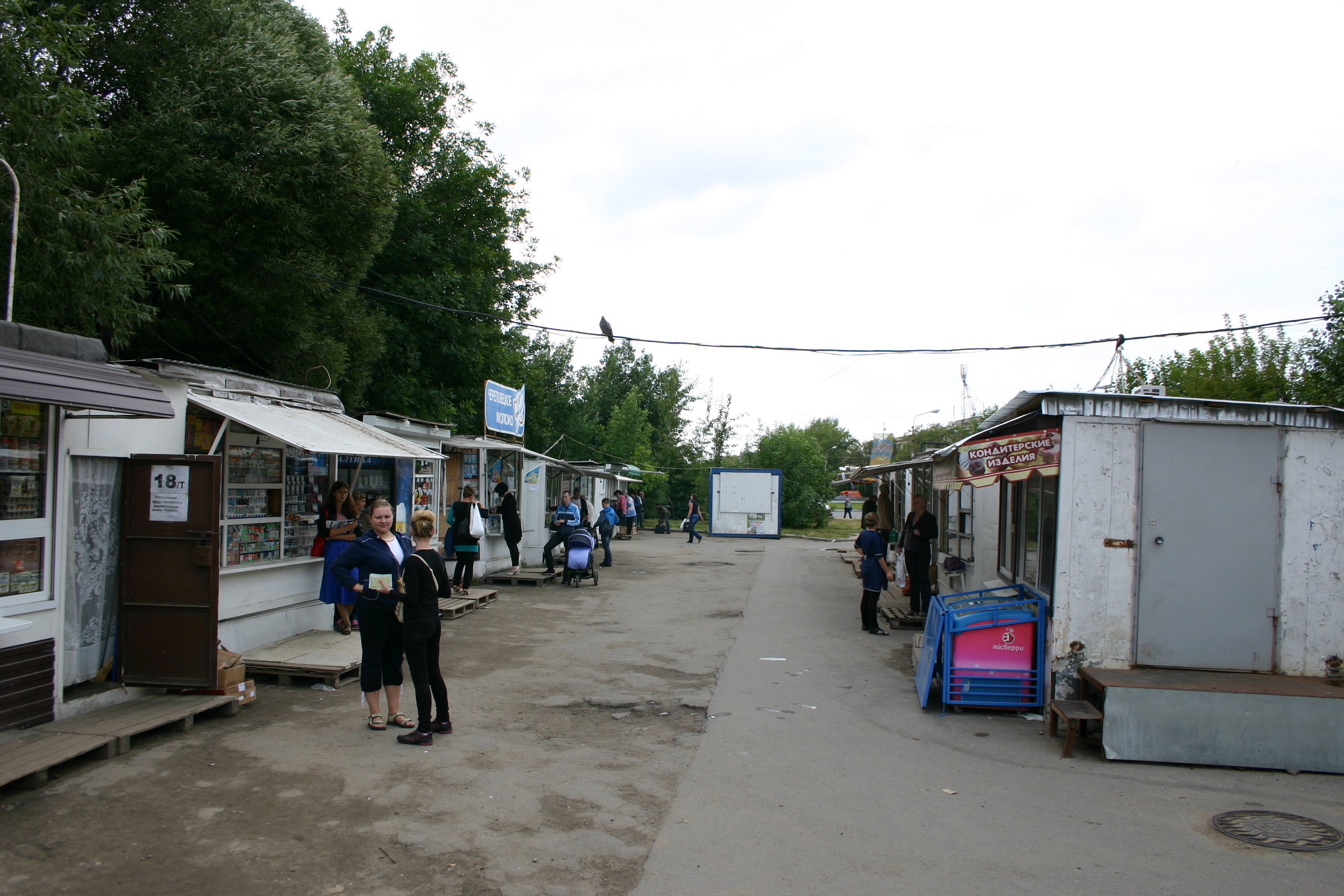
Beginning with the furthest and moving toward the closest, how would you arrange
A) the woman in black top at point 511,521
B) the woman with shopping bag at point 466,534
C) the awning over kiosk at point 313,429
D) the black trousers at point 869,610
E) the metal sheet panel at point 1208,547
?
the woman in black top at point 511,521
the woman with shopping bag at point 466,534
the black trousers at point 869,610
the awning over kiosk at point 313,429
the metal sheet panel at point 1208,547

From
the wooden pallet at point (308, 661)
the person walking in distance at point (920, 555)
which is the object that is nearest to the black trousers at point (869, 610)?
the person walking in distance at point (920, 555)

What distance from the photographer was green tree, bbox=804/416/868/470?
269 feet

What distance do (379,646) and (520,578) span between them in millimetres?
9320

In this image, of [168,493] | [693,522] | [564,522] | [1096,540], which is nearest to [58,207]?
[168,493]

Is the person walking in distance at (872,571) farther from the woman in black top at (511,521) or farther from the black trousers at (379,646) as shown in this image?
the woman in black top at (511,521)

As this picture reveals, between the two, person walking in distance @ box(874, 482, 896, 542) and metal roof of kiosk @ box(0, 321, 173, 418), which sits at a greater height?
metal roof of kiosk @ box(0, 321, 173, 418)

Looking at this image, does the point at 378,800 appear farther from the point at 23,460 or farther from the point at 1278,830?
the point at 1278,830

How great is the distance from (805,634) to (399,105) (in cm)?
2001

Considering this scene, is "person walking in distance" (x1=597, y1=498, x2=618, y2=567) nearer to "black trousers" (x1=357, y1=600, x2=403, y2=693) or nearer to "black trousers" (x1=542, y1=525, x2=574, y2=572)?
"black trousers" (x1=542, y1=525, x2=574, y2=572)

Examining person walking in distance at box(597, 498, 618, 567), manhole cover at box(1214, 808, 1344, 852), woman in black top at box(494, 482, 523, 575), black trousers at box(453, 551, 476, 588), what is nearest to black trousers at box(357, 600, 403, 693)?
manhole cover at box(1214, 808, 1344, 852)

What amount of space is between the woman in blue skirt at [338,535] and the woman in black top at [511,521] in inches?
211

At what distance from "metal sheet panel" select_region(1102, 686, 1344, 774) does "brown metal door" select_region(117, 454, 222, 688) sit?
7.14 meters

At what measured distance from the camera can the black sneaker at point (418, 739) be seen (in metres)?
6.16

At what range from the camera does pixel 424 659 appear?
6227mm
